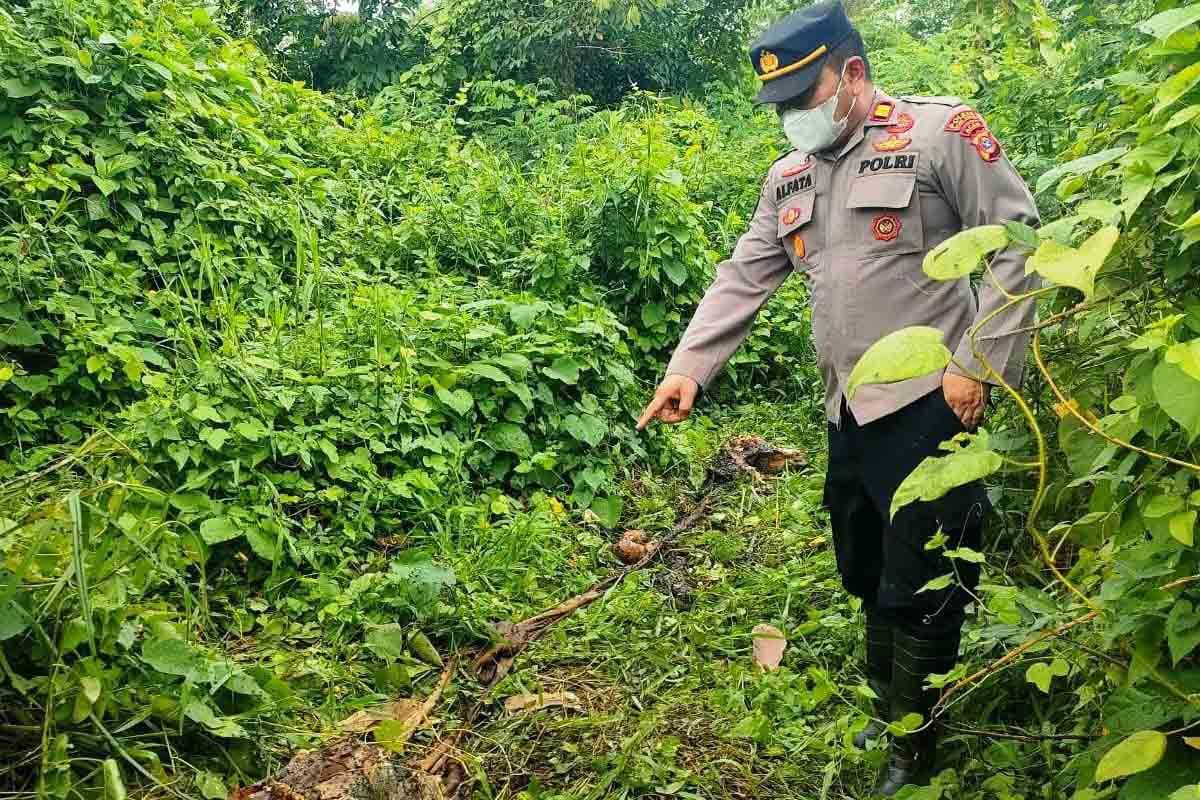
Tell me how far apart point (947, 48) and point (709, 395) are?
202 inches

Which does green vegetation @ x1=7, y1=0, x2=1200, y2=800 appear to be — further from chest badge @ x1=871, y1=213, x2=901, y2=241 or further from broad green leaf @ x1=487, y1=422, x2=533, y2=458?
chest badge @ x1=871, y1=213, x2=901, y2=241

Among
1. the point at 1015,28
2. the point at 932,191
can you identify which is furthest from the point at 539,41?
the point at 932,191

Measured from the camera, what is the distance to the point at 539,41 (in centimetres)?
924

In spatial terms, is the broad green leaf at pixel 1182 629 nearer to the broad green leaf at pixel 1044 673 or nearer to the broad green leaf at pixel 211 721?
the broad green leaf at pixel 1044 673

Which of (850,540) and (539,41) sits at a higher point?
(539,41)

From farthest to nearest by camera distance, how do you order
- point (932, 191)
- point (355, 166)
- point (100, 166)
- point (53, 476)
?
point (355, 166), point (100, 166), point (53, 476), point (932, 191)

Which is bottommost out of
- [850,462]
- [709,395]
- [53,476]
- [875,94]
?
[709,395]

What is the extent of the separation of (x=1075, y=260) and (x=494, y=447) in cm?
310

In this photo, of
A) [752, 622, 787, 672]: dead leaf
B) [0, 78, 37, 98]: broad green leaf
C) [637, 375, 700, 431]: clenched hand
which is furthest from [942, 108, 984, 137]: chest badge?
[0, 78, 37, 98]: broad green leaf

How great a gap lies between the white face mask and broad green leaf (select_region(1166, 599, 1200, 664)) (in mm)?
1431

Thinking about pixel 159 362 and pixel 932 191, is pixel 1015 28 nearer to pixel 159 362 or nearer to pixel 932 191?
pixel 932 191

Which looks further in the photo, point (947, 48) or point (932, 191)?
point (947, 48)

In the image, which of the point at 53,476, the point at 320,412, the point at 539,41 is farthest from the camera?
the point at 539,41

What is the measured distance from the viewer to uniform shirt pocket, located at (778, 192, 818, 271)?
2.42 m
